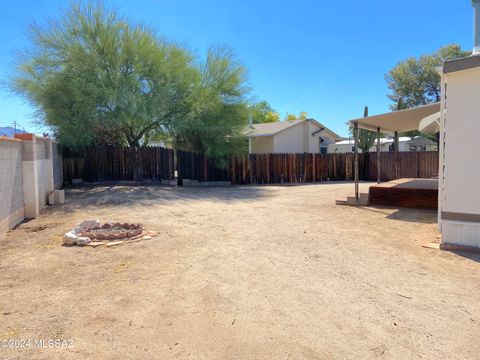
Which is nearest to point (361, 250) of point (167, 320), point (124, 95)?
point (167, 320)

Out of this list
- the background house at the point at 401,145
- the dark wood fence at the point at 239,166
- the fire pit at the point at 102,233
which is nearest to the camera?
the fire pit at the point at 102,233

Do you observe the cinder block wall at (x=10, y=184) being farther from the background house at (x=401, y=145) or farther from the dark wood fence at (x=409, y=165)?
the background house at (x=401, y=145)

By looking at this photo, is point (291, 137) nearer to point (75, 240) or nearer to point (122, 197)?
point (122, 197)

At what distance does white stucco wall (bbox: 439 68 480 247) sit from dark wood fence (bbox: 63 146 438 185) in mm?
12368

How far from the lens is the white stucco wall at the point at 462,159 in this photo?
229 inches

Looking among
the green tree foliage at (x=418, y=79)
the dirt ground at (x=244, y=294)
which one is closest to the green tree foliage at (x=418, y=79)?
the green tree foliage at (x=418, y=79)

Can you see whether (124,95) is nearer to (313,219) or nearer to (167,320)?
(313,219)

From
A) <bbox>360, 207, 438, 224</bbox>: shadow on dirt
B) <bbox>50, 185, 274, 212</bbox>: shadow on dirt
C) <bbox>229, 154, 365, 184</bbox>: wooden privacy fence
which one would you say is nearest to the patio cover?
<bbox>360, 207, 438, 224</bbox>: shadow on dirt

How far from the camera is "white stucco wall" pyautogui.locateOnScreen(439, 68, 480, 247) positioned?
5.82 meters

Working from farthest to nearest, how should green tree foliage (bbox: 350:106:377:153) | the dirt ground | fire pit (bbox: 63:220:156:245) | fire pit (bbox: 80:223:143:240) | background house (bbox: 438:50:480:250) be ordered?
green tree foliage (bbox: 350:106:377:153)
fire pit (bbox: 80:223:143:240)
fire pit (bbox: 63:220:156:245)
background house (bbox: 438:50:480:250)
the dirt ground

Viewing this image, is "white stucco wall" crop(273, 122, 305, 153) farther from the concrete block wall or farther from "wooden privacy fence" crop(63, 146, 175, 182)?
the concrete block wall

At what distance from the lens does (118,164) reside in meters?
16.6

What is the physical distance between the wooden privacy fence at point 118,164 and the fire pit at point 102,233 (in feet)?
32.1

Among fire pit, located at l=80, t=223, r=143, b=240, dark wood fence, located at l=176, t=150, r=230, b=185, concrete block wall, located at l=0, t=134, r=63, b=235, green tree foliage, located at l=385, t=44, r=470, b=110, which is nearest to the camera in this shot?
fire pit, located at l=80, t=223, r=143, b=240
